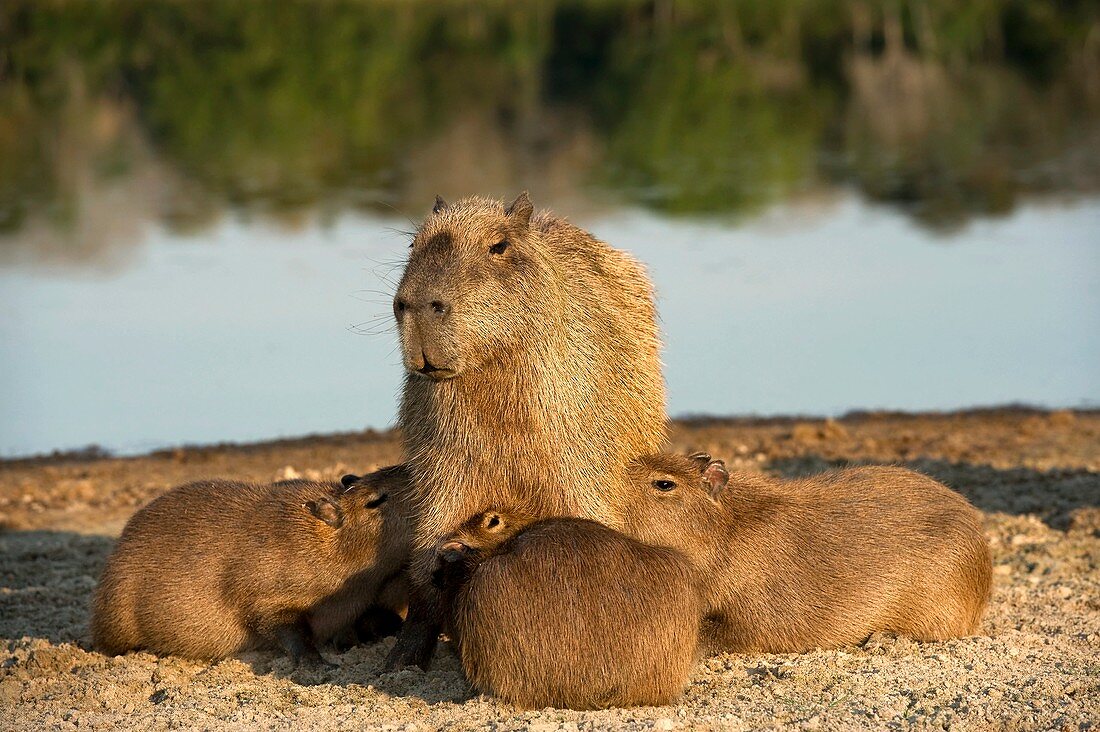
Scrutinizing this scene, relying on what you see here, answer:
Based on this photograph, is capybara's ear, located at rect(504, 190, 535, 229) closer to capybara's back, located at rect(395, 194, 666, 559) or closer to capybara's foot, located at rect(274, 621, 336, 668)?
capybara's back, located at rect(395, 194, 666, 559)

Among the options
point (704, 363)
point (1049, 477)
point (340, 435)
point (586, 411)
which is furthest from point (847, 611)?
point (704, 363)

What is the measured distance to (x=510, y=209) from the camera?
22.4 ft

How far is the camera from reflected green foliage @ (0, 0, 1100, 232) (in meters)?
26.4

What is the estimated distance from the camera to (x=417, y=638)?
21.8ft

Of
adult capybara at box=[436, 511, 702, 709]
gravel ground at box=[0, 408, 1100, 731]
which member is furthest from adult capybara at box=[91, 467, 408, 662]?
adult capybara at box=[436, 511, 702, 709]

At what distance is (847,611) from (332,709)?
2350mm

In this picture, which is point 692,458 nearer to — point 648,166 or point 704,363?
point 704,363

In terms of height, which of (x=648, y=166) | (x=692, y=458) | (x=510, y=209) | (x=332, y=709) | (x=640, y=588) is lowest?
(x=332, y=709)

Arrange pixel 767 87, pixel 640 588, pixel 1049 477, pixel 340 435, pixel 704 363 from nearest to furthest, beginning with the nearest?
pixel 640 588, pixel 1049 477, pixel 340 435, pixel 704 363, pixel 767 87

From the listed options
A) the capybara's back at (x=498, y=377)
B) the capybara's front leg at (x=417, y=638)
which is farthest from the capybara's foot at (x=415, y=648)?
the capybara's back at (x=498, y=377)

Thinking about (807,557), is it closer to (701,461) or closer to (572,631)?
(701,461)

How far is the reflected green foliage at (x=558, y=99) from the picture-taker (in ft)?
86.7

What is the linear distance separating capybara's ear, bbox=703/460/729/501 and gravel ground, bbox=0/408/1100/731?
2.48 feet

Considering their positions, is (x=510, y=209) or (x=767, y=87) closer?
(x=510, y=209)
